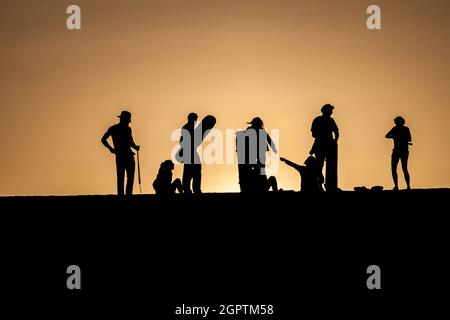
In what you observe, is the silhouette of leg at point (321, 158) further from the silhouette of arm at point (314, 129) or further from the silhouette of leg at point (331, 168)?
the silhouette of arm at point (314, 129)

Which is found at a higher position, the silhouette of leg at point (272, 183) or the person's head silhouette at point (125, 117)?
the person's head silhouette at point (125, 117)

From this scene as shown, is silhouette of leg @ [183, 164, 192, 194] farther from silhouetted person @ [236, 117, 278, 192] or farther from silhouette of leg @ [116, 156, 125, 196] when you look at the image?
silhouette of leg @ [116, 156, 125, 196]

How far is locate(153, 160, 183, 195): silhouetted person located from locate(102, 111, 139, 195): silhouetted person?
57 cm

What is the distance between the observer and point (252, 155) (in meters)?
20.5

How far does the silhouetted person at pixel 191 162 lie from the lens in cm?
2070

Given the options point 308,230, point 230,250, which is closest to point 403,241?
point 308,230

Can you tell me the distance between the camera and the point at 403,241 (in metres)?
18.0

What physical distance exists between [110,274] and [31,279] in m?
1.38

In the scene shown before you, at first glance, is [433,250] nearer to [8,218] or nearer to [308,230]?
[308,230]

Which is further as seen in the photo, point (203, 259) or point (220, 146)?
point (220, 146)

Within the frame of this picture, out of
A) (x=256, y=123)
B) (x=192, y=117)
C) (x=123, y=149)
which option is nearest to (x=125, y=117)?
(x=123, y=149)

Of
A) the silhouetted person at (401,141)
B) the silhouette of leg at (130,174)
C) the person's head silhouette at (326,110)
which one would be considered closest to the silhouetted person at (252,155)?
the person's head silhouette at (326,110)

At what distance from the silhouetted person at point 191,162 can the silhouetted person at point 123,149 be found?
3.70 feet
